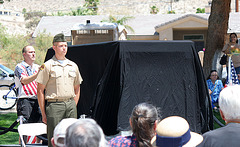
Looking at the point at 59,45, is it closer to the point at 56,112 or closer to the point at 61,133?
the point at 56,112

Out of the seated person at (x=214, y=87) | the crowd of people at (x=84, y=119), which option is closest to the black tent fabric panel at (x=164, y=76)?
the crowd of people at (x=84, y=119)

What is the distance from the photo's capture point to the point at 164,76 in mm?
5367

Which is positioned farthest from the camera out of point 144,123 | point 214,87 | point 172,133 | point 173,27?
point 173,27

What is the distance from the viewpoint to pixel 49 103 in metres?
4.70

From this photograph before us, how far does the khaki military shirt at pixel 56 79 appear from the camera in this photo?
182 inches

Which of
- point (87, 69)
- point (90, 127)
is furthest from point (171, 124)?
point (87, 69)

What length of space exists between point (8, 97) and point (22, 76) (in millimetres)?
6458

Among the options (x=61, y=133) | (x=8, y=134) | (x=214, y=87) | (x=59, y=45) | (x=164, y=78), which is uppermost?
(x=59, y=45)

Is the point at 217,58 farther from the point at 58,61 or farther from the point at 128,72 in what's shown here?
the point at 58,61

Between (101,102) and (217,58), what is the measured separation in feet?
17.7

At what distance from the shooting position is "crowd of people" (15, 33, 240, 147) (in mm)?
1962

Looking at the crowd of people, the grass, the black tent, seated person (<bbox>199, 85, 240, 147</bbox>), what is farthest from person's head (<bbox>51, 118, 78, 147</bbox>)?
the grass

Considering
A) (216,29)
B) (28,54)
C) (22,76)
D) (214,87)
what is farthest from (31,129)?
(216,29)

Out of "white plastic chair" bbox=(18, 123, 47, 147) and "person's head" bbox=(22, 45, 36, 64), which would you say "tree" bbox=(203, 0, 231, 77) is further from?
"white plastic chair" bbox=(18, 123, 47, 147)
